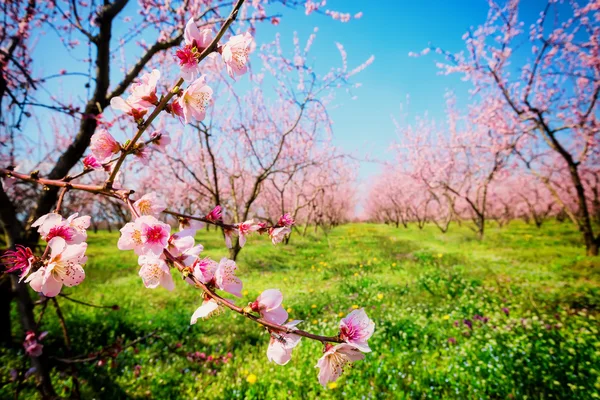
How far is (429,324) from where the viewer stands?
421 centimetres

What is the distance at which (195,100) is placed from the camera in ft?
3.03

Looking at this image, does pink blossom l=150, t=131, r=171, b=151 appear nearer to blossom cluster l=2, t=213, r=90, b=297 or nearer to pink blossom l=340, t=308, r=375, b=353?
blossom cluster l=2, t=213, r=90, b=297

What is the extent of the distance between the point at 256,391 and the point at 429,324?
275cm

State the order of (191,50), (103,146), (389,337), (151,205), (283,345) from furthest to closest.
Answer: (389,337) < (151,205) < (103,146) < (191,50) < (283,345)

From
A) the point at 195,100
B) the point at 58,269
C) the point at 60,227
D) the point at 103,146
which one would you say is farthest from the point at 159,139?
the point at 58,269

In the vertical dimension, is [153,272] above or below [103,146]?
below

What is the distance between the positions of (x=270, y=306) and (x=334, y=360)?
0.84 ft

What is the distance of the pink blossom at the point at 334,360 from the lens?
0.80 metres

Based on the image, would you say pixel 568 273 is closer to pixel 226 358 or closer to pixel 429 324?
pixel 429 324

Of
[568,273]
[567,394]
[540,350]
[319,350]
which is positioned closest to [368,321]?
[567,394]

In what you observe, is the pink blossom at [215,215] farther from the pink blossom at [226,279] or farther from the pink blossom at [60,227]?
the pink blossom at [60,227]

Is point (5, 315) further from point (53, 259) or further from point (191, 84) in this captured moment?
point (191, 84)

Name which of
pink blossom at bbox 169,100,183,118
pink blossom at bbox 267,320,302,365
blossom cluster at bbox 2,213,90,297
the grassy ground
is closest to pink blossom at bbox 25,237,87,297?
blossom cluster at bbox 2,213,90,297

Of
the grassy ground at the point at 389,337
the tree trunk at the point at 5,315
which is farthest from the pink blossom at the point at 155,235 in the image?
the tree trunk at the point at 5,315
